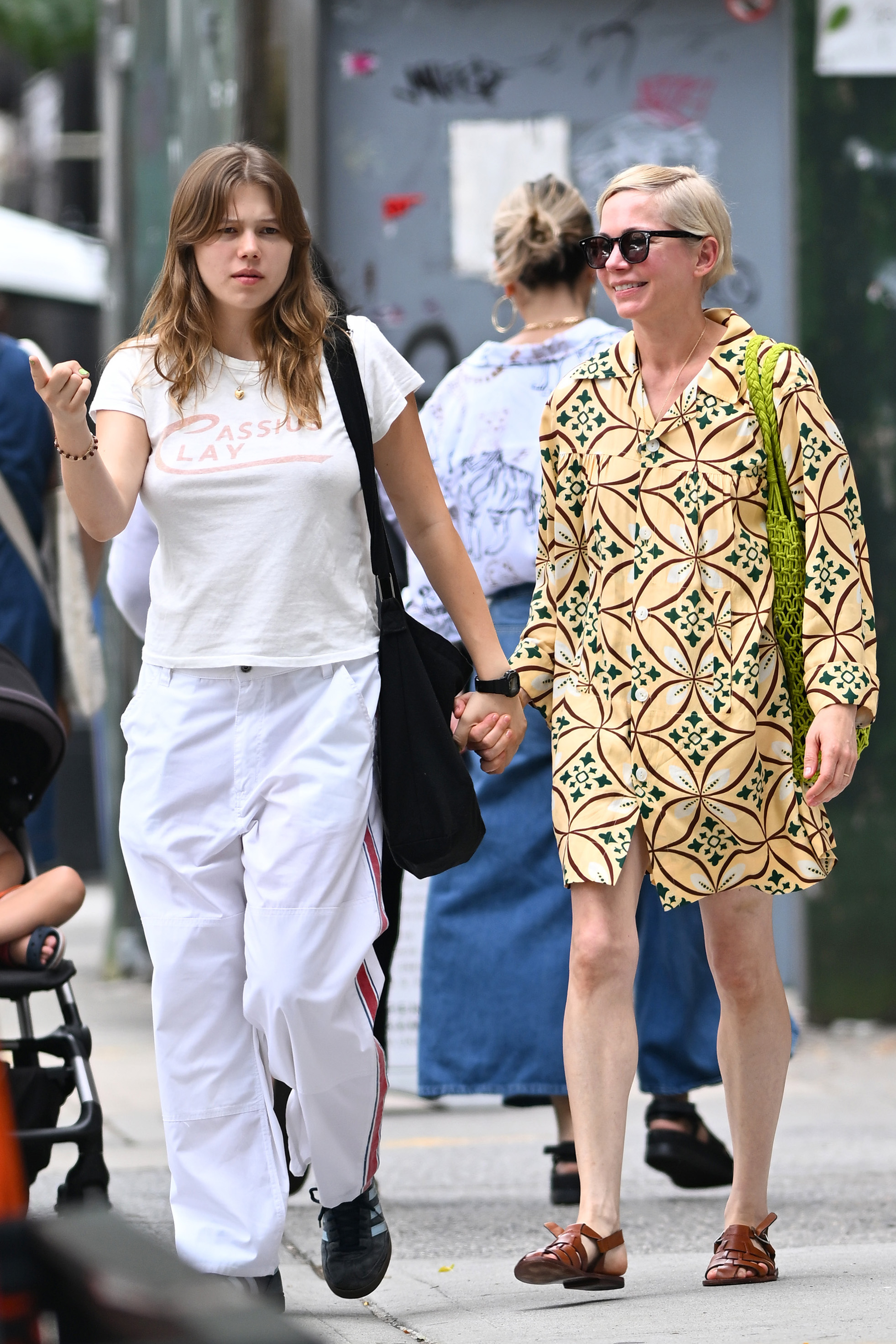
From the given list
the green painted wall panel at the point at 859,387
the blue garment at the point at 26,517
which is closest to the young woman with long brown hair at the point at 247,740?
the blue garment at the point at 26,517

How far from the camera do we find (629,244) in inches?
144

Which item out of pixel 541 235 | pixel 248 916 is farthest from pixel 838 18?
pixel 248 916

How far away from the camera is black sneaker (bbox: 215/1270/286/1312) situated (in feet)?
10.7

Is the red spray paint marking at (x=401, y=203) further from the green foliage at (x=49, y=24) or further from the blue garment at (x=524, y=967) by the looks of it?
the green foliage at (x=49, y=24)

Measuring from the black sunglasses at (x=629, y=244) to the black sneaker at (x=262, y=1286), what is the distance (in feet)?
6.00

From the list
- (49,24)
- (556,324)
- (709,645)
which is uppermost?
(49,24)

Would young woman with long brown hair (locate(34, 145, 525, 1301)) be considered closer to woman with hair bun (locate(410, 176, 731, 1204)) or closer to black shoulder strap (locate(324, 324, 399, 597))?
black shoulder strap (locate(324, 324, 399, 597))

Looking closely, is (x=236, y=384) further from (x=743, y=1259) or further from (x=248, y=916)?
(x=743, y=1259)

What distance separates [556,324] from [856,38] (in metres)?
2.40

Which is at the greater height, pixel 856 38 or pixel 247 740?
pixel 856 38

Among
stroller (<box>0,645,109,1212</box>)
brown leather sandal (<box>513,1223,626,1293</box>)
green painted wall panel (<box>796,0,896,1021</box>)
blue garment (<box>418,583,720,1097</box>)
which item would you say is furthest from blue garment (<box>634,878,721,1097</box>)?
green painted wall panel (<box>796,0,896,1021</box>)

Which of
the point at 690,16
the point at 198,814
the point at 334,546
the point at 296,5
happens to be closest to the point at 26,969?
the point at 198,814

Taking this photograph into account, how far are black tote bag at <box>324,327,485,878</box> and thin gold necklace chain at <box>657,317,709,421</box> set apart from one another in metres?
0.53

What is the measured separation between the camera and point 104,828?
9273 millimetres
